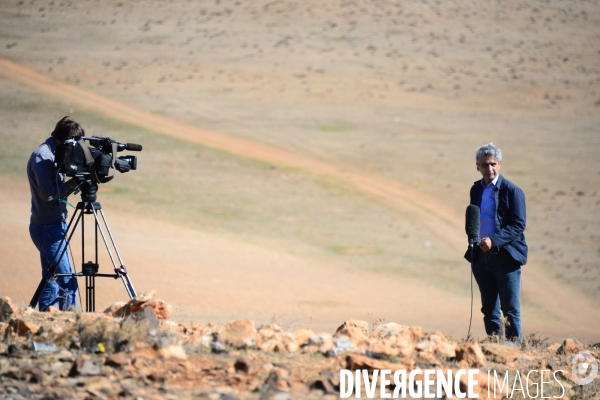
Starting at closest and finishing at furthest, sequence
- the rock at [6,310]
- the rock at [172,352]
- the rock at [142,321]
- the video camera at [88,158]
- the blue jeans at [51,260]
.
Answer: the rock at [172,352]
the rock at [142,321]
the rock at [6,310]
the video camera at [88,158]
the blue jeans at [51,260]

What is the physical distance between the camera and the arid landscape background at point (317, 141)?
1340 cm

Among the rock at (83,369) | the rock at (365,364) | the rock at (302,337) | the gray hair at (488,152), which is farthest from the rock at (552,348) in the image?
the rock at (83,369)

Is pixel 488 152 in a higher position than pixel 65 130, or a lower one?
lower

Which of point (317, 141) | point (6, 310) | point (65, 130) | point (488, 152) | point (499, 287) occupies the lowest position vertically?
point (6, 310)

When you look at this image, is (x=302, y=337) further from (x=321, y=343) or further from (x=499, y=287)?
(x=499, y=287)

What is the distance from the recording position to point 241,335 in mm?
5312

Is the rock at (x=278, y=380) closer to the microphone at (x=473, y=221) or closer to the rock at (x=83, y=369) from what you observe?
the rock at (x=83, y=369)

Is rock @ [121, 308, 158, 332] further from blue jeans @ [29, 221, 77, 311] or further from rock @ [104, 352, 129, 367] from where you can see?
blue jeans @ [29, 221, 77, 311]

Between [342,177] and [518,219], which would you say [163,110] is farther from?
[518,219]

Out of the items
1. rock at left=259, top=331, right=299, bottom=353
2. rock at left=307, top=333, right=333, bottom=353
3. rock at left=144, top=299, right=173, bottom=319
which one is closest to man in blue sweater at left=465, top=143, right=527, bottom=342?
rock at left=307, top=333, right=333, bottom=353

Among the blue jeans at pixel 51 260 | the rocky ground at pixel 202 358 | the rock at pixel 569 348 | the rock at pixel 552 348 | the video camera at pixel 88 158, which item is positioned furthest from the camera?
the blue jeans at pixel 51 260

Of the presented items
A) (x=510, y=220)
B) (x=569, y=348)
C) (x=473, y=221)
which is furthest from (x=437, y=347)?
(x=569, y=348)

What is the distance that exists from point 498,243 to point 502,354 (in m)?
0.91

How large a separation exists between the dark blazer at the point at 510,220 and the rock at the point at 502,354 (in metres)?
0.77
